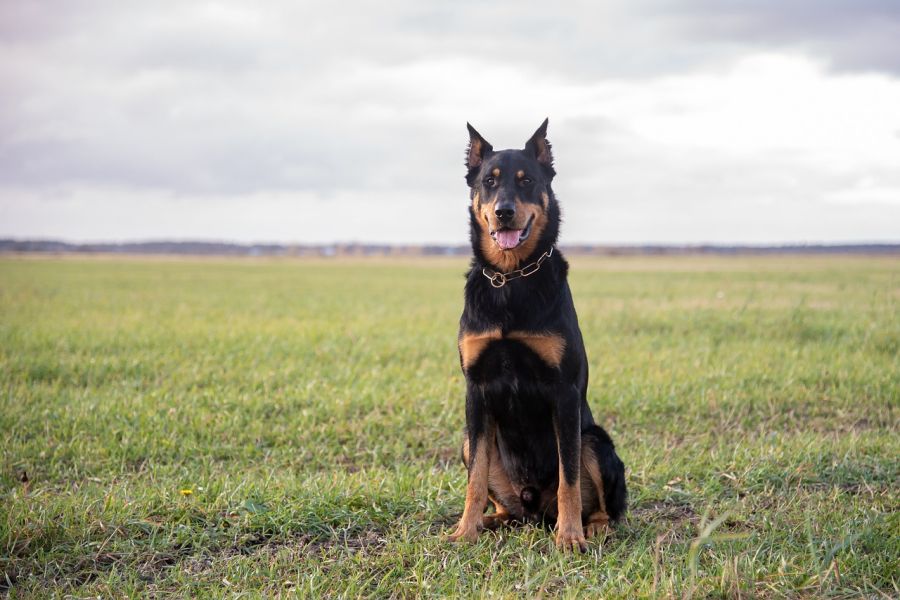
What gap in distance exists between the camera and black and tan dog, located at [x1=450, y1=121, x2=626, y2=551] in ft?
12.8

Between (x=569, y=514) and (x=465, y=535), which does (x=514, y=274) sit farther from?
(x=465, y=535)

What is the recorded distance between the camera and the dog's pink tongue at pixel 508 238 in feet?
13.3

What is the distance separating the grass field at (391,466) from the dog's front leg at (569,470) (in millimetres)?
131

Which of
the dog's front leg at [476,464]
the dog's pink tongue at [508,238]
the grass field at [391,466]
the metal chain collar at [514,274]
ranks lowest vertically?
the grass field at [391,466]

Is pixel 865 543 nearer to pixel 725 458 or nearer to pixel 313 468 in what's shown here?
pixel 725 458

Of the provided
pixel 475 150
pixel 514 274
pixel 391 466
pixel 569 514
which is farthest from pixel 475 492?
pixel 475 150

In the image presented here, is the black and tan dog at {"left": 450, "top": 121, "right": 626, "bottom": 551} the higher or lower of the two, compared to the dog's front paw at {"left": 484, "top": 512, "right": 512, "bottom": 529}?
higher

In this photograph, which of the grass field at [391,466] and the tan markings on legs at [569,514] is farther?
the tan markings on legs at [569,514]

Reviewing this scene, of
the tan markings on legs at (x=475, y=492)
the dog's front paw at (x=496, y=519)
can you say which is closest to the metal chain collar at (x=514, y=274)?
the tan markings on legs at (x=475, y=492)

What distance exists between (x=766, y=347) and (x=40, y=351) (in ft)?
36.3

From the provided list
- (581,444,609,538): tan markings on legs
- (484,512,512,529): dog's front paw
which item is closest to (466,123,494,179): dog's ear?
(581,444,609,538): tan markings on legs

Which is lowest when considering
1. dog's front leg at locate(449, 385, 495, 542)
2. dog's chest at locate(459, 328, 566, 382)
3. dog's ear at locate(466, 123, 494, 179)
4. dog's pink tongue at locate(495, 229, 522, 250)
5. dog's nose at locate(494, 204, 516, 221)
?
dog's front leg at locate(449, 385, 495, 542)

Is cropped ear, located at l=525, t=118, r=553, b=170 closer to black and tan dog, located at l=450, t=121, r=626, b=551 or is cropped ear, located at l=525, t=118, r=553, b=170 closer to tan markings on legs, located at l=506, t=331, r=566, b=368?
black and tan dog, located at l=450, t=121, r=626, b=551

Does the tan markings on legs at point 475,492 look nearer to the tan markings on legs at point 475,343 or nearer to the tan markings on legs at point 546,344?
the tan markings on legs at point 475,343
